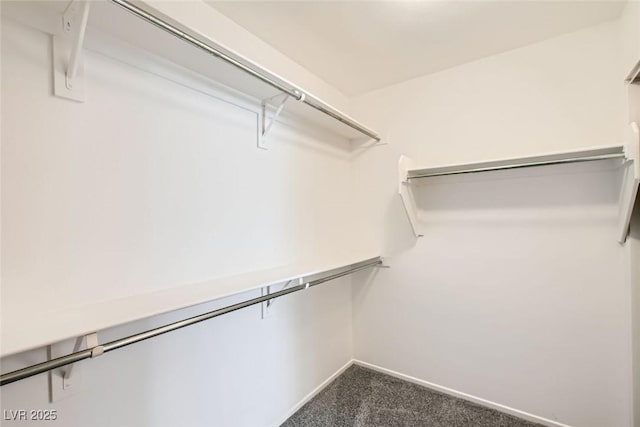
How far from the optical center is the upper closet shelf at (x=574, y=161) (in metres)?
1.34

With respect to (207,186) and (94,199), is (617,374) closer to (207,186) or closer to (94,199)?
(207,186)

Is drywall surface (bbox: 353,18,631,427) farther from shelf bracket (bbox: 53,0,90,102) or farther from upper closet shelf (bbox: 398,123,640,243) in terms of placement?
shelf bracket (bbox: 53,0,90,102)

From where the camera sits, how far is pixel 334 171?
7.89ft

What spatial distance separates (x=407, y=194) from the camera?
6.86 feet

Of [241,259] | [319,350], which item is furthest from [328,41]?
[319,350]

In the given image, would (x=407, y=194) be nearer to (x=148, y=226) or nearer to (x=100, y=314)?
(x=148, y=226)

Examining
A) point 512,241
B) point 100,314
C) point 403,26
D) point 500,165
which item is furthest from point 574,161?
point 100,314

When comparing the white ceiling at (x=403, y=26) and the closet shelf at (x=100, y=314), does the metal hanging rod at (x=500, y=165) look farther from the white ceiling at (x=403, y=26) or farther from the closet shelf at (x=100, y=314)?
the closet shelf at (x=100, y=314)

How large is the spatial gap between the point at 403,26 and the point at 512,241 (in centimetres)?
147

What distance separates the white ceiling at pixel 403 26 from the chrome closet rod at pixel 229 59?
40 cm

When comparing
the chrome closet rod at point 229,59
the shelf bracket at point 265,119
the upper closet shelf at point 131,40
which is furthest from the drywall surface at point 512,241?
the upper closet shelf at point 131,40

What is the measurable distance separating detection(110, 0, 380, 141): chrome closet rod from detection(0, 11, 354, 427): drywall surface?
0.29 meters

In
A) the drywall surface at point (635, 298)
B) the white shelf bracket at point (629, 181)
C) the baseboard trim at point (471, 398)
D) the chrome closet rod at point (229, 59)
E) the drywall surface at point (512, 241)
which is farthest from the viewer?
the baseboard trim at point (471, 398)

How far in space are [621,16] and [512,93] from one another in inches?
22.1
